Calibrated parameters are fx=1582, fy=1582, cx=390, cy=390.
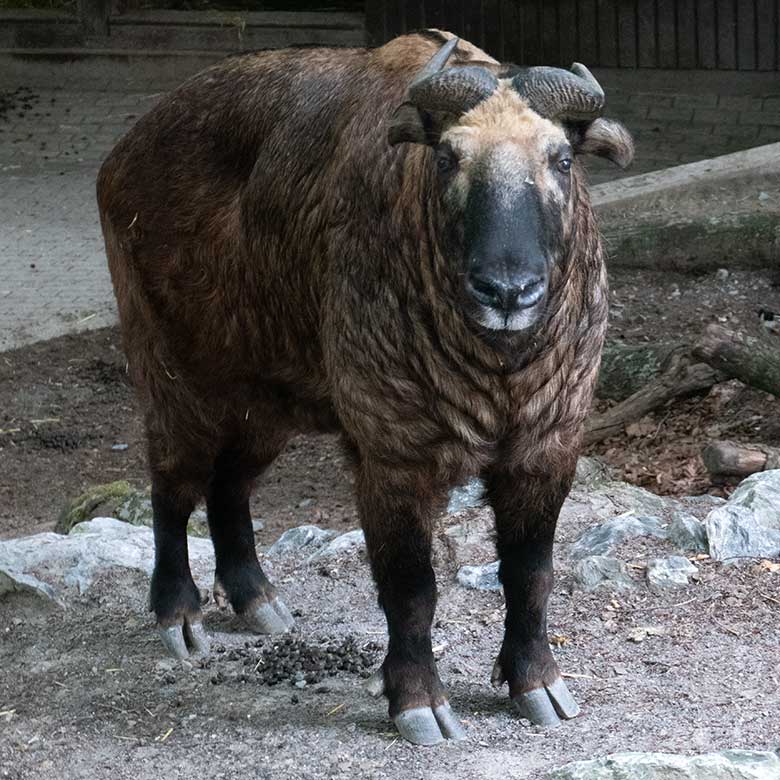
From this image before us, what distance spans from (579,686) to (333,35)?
10800 millimetres

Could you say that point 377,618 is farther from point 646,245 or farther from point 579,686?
point 646,245

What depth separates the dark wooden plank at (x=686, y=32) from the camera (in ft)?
44.4

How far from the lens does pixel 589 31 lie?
14.0m

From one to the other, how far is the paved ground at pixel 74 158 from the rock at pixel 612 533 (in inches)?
212

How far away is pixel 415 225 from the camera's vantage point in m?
4.28

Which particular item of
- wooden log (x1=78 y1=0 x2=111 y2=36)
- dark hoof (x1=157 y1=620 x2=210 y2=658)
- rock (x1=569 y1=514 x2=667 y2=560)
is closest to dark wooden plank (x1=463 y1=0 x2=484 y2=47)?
wooden log (x1=78 y1=0 x2=111 y2=36)

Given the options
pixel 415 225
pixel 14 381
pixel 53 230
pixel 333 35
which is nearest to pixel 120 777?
pixel 415 225

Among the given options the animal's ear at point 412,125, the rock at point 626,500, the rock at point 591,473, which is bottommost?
the rock at point 591,473

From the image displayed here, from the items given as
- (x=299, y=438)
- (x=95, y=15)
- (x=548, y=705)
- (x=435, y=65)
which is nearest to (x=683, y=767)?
(x=548, y=705)

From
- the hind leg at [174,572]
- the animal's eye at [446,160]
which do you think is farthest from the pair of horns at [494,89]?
the hind leg at [174,572]

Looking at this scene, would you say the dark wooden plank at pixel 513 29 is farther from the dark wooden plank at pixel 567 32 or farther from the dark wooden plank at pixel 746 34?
the dark wooden plank at pixel 746 34

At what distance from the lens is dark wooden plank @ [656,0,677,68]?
13.6 meters

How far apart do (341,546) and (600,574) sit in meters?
1.12

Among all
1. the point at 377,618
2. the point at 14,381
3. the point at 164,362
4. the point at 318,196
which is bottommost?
the point at 14,381
